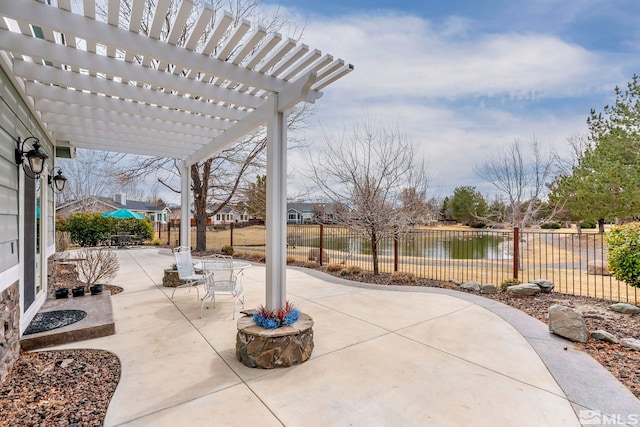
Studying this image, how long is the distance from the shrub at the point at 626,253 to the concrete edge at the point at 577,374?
4.40 ft

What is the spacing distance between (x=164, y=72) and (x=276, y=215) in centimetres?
189

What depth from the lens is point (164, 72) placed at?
10.6 feet

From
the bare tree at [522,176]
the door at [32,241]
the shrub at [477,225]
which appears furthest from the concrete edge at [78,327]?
the shrub at [477,225]

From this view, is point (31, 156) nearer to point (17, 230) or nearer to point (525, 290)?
point (17, 230)

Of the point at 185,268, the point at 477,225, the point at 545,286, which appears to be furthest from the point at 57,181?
the point at 477,225

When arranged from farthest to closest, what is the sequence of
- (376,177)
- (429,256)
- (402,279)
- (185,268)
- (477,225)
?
(477,225), (429,256), (376,177), (402,279), (185,268)

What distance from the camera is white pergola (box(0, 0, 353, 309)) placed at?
95.0 inches

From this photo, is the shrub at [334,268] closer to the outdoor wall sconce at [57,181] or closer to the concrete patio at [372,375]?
the concrete patio at [372,375]

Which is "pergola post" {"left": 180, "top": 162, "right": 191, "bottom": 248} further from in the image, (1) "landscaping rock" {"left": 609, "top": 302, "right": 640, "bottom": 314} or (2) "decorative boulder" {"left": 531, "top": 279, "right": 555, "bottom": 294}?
(1) "landscaping rock" {"left": 609, "top": 302, "right": 640, "bottom": 314}

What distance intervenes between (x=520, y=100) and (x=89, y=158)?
2408 cm

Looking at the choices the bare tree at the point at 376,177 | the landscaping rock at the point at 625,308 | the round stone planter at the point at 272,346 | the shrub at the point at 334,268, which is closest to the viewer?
the round stone planter at the point at 272,346

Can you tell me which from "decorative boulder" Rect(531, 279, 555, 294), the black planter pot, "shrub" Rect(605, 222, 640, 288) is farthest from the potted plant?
"shrub" Rect(605, 222, 640, 288)

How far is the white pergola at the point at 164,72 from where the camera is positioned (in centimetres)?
241

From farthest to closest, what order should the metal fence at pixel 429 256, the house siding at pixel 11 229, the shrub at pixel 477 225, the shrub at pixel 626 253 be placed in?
the shrub at pixel 477 225, the metal fence at pixel 429 256, the shrub at pixel 626 253, the house siding at pixel 11 229
